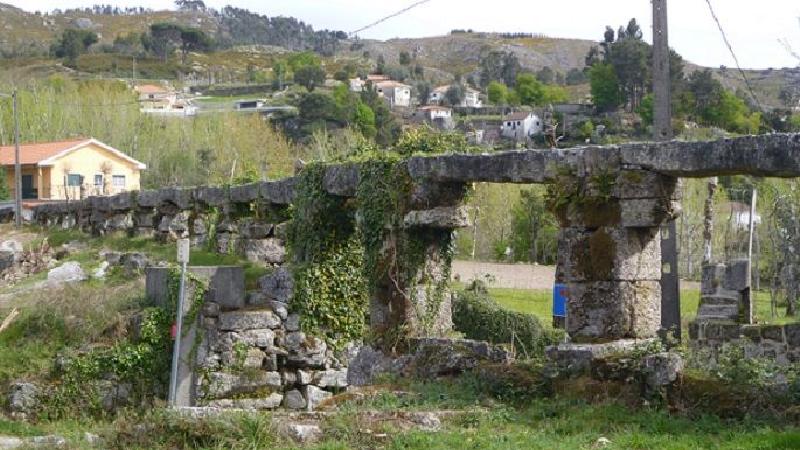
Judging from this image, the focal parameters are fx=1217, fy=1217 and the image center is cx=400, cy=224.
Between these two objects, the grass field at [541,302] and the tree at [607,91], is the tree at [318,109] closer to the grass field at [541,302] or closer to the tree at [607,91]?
the tree at [607,91]

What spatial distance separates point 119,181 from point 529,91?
6739cm

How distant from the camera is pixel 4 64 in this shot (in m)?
159

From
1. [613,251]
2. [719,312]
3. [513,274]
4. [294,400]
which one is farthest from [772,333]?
[513,274]

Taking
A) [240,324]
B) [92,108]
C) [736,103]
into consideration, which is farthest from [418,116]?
[240,324]

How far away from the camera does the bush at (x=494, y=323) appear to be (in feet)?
Answer: 78.6

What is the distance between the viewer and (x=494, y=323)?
1009 inches

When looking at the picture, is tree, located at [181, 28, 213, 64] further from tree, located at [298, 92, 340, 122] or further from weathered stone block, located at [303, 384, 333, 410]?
weathered stone block, located at [303, 384, 333, 410]

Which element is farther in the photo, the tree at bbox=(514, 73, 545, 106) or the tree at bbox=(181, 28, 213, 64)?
the tree at bbox=(181, 28, 213, 64)

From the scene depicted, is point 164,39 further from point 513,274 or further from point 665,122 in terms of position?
point 665,122

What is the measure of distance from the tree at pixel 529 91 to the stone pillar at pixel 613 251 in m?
96.9

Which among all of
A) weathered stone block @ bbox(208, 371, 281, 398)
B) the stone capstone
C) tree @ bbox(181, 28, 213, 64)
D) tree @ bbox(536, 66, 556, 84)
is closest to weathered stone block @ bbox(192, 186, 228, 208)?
the stone capstone

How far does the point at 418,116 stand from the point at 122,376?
88.9m

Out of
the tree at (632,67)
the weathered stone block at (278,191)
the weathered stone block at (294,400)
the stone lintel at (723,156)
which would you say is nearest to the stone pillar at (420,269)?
the weathered stone block at (294,400)

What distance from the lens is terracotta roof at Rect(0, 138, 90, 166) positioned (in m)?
60.1
